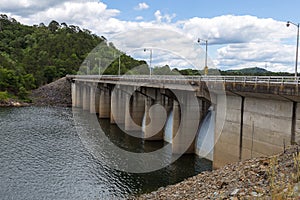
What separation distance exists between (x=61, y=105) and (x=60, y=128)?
1638 inches

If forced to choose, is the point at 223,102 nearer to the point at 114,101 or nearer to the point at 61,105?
the point at 114,101

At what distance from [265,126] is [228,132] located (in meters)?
4.39

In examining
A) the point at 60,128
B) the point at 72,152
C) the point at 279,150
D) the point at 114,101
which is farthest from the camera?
the point at 114,101

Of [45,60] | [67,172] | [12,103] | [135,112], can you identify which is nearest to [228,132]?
[67,172]

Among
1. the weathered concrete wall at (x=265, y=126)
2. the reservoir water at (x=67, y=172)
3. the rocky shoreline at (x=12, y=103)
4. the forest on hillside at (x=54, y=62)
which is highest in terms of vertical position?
the forest on hillside at (x=54, y=62)

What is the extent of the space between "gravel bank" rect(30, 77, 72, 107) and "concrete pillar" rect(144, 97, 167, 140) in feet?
186

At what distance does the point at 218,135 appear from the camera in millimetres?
27562

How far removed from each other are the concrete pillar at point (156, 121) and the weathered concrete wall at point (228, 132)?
52.3 feet

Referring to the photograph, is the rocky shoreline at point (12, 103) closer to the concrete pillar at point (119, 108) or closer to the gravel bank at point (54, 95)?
the gravel bank at point (54, 95)

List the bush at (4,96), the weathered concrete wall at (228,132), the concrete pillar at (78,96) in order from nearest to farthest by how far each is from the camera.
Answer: the weathered concrete wall at (228,132) → the bush at (4,96) → the concrete pillar at (78,96)

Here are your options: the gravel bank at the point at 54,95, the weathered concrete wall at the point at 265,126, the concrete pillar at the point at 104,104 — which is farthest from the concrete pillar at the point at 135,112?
the gravel bank at the point at 54,95

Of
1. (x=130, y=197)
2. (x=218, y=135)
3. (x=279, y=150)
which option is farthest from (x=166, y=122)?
(x=279, y=150)

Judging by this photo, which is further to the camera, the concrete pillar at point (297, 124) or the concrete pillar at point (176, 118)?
the concrete pillar at point (176, 118)

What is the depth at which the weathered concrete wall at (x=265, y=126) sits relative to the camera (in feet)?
68.3
